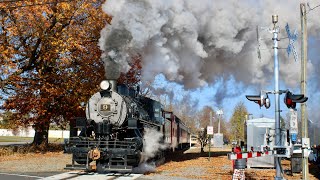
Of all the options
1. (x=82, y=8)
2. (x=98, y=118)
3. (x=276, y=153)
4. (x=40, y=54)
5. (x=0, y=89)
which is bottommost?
(x=276, y=153)

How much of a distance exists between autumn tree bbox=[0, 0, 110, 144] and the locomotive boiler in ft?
27.9

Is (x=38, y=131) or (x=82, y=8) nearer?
(x=82, y=8)

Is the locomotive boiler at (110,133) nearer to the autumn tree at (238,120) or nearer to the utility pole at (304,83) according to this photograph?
the utility pole at (304,83)

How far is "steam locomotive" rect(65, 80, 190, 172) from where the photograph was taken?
12.4 meters

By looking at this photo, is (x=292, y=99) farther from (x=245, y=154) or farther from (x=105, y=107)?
(x=105, y=107)

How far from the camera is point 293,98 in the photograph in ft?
32.3

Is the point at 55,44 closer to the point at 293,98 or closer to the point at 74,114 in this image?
the point at 74,114

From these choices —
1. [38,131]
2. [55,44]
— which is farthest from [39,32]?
[38,131]

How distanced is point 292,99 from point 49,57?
1529cm

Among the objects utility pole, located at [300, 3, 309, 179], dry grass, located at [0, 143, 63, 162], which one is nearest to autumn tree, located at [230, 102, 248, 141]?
dry grass, located at [0, 143, 63, 162]

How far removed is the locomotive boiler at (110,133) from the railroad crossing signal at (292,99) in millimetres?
5091

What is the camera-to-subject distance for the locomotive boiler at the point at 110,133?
12359 mm

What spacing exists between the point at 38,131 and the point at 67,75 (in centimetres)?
486

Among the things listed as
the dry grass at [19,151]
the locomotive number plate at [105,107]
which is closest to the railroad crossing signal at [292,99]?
the locomotive number plate at [105,107]
